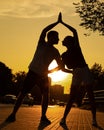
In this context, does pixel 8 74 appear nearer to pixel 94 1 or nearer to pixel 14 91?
pixel 14 91

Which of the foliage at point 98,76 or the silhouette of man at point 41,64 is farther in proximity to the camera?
the foliage at point 98,76

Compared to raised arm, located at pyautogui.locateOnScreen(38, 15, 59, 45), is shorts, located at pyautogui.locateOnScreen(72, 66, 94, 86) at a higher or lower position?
lower

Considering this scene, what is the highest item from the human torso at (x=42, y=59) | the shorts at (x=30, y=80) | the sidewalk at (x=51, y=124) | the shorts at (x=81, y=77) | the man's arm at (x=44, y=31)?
the man's arm at (x=44, y=31)

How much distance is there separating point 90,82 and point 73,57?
2.14ft

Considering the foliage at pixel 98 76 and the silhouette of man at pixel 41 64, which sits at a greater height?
the foliage at pixel 98 76

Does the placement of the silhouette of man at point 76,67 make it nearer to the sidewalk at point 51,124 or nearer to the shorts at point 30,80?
the sidewalk at point 51,124

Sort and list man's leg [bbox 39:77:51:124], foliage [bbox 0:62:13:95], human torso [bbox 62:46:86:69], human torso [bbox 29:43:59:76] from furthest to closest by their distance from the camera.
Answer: foliage [bbox 0:62:13:95] < human torso [bbox 62:46:86:69] < man's leg [bbox 39:77:51:124] < human torso [bbox 29:43:59:76]

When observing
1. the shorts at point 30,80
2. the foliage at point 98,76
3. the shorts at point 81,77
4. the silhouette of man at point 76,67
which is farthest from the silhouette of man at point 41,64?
the foliage at point 98,76

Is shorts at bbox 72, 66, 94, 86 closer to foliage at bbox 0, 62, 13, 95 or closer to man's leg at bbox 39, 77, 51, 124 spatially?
man's leg at bbox 39, 77, 51, 124

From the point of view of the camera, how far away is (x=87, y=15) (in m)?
39.1

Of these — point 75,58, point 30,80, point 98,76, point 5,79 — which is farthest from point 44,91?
point 98,76

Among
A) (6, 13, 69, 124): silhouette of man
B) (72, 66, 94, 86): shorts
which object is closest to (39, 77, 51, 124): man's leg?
(6, 13, 69, 124): silhouette of man

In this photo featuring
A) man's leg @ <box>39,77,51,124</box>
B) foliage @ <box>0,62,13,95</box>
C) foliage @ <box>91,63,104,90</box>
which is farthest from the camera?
foliage @ <box>91,63,104,90</box>

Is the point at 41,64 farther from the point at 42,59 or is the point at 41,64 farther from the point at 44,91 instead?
the point at 44,91
